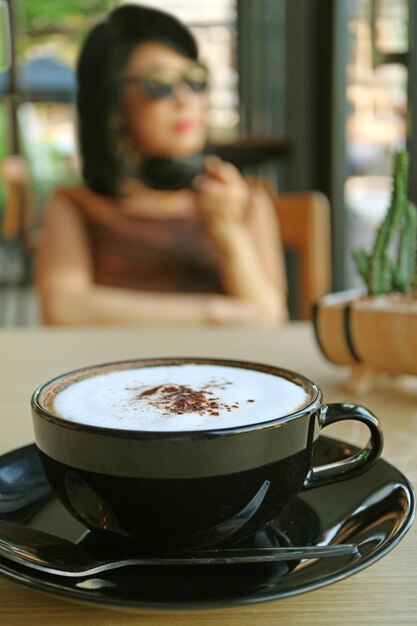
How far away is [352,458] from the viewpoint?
0.39m

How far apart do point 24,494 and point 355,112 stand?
217cm

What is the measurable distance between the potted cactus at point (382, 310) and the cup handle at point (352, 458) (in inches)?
10.3

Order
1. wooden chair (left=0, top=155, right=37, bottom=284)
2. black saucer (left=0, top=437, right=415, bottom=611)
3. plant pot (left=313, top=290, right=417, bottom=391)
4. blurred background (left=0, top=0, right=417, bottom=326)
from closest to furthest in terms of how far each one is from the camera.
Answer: black saucer (left=0, top=437, right=415, bottom=611), plant pot (left=313, top=290, right=417, bottom=391), blurred background (left=0, top=0, right=417, bottom=326), wooden chair (left=0, top=155, right=37, bottom=284)

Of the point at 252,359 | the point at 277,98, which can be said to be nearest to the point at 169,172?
the point at 252,359

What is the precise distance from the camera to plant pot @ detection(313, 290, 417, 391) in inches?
24.8

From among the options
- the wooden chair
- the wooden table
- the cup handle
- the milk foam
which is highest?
the milk foam

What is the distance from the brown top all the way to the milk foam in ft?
3.52

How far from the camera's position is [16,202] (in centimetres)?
432

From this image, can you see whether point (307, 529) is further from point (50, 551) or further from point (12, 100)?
point (12, 100)

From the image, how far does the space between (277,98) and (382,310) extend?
8.53ft

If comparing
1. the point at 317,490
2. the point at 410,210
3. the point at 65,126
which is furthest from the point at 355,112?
the point at 65,126

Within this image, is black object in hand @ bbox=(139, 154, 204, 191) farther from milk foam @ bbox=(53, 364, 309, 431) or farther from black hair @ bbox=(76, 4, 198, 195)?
milk foam @ bbox=(53, 364, 309, 431)

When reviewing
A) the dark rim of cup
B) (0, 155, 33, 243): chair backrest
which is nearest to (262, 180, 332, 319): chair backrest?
the dark rim of cup

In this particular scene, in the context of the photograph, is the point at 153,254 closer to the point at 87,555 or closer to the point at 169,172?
the point at 169,172
